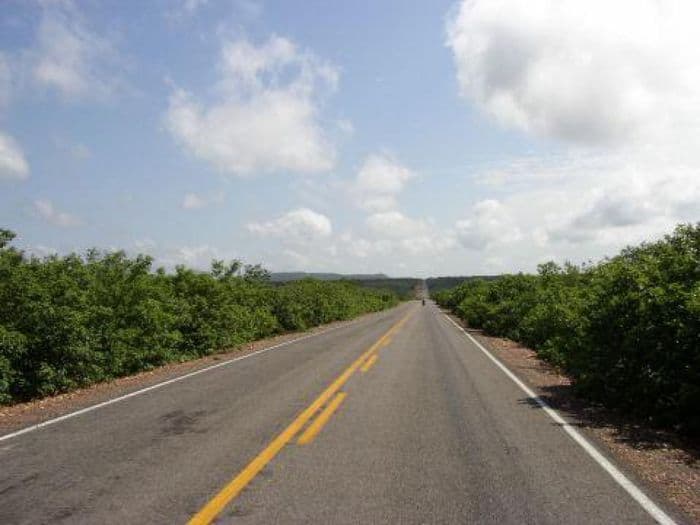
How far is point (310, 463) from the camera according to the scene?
6.21 metres

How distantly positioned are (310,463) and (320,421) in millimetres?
2050

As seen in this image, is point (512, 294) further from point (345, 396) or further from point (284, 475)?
point (284, 475)

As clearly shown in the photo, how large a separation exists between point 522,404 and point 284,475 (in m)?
5.62

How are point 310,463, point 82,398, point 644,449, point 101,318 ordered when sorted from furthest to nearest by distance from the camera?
point 101,318, point 82,398, point 644,449, point 310,463

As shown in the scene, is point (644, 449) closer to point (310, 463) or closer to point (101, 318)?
point (310, 463)

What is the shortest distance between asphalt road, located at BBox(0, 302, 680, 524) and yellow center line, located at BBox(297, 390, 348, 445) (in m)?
0.04

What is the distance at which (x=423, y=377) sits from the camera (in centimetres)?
1304

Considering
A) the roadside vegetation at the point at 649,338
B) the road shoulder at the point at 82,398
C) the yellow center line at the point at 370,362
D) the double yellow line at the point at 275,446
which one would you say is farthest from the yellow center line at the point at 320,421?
the roadside vegetation at the point at 649,338

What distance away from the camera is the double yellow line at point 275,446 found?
4.86 meters

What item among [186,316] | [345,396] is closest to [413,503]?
[345,396]

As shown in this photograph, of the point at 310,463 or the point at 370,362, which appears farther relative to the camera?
the point at 370,362

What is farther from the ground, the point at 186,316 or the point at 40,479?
the point at 186,316

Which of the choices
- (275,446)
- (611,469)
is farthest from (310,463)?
(611,469)

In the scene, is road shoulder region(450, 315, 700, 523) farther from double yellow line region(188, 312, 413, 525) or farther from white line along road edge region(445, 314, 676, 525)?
double yellow line region(188, 312, 413, 525)
